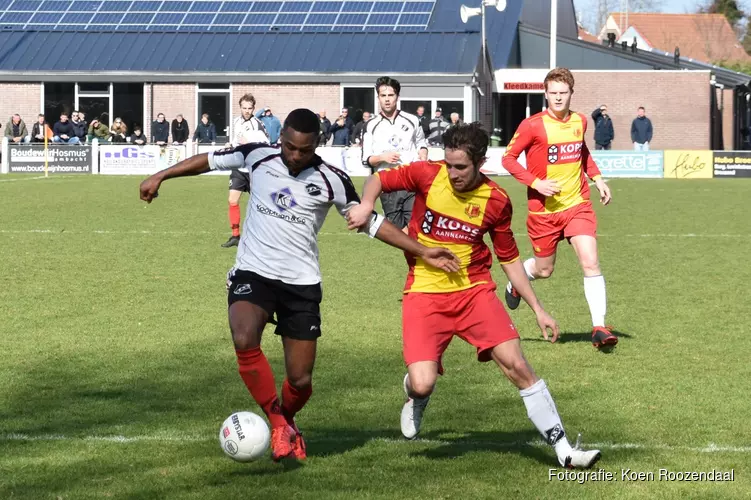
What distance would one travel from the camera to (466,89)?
1745 inches

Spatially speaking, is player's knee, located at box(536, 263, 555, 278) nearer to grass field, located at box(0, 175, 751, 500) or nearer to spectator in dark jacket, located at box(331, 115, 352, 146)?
grass field, located at box(0, 175, 751, 500)

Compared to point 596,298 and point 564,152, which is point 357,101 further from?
point 596,298

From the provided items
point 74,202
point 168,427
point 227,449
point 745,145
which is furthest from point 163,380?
point 745,145

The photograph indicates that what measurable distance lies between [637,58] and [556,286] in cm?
4056

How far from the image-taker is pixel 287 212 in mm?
5965

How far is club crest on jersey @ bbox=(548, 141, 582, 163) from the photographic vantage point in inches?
364

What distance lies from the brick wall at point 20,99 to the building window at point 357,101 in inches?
444

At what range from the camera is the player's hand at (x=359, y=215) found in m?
5.60

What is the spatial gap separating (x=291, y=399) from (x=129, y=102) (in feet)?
138

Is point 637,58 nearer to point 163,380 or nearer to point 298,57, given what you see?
point 298,57

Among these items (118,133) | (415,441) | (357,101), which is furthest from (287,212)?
(357,101)

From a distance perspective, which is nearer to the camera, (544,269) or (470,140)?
(470,140)

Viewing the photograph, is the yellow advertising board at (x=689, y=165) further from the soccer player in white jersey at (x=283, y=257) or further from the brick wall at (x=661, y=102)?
the soccer player in white jersey at (x=283, y=257)

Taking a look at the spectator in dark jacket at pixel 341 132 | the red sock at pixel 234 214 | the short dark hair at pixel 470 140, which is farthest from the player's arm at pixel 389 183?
the spectator in dark jacket at pixel 341 132
